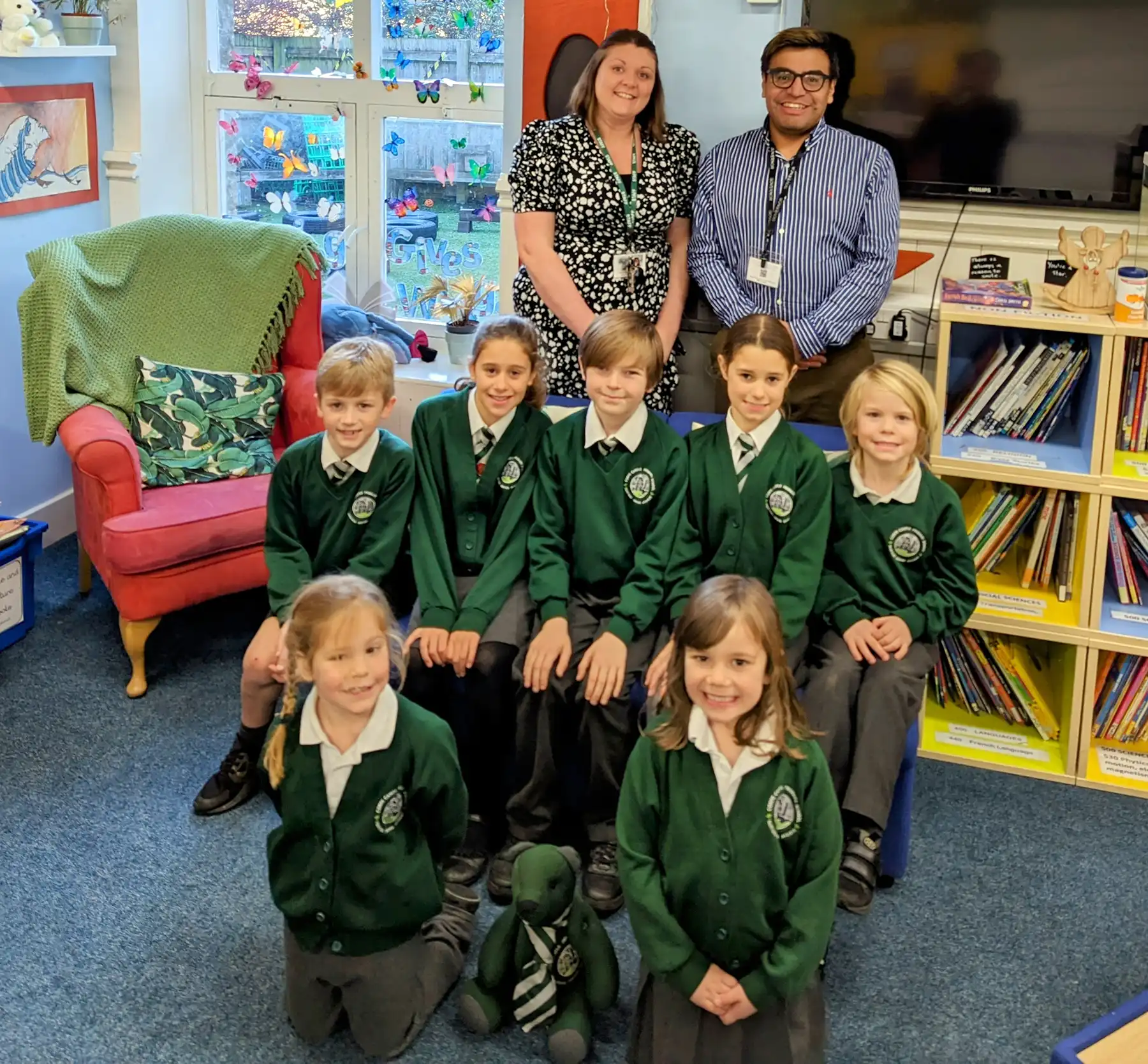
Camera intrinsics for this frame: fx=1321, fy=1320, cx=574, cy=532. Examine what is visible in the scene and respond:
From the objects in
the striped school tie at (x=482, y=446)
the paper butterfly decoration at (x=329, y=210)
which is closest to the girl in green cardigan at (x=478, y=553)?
the striped school tie at (x=482, y=446)

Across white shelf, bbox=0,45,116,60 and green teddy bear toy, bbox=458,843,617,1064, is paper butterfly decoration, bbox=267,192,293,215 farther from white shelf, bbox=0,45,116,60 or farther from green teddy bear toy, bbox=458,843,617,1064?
green teddy bear toy, bbox=458,843,617,1064

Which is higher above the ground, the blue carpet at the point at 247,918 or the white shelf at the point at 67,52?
the white shelf at the point at 67,52

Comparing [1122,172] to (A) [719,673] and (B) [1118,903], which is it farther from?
(A) [719,673]

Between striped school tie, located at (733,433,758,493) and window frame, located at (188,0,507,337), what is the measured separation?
1.43m

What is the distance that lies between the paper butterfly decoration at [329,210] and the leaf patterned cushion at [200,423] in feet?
3.10

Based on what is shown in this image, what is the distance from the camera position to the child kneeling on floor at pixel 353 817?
73.1 inches

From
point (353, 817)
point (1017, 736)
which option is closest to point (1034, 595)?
point (1017, 736)

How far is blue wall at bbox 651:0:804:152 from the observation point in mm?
3219

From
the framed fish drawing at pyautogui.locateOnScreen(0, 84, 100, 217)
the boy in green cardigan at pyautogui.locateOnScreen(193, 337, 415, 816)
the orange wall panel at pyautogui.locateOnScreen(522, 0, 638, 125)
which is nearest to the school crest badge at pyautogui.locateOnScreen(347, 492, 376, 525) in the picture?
the boy in green cardigan at pyautogui.locateOnScreen(193, 337, 415, 816)

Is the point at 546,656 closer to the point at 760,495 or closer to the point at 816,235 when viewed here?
the point at 760,495

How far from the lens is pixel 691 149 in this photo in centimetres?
309

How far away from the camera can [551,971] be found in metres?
1.96

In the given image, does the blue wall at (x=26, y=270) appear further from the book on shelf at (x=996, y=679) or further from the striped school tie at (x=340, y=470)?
the book on shelf at (x=996, y=679)

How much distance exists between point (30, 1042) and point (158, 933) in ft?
0.96
